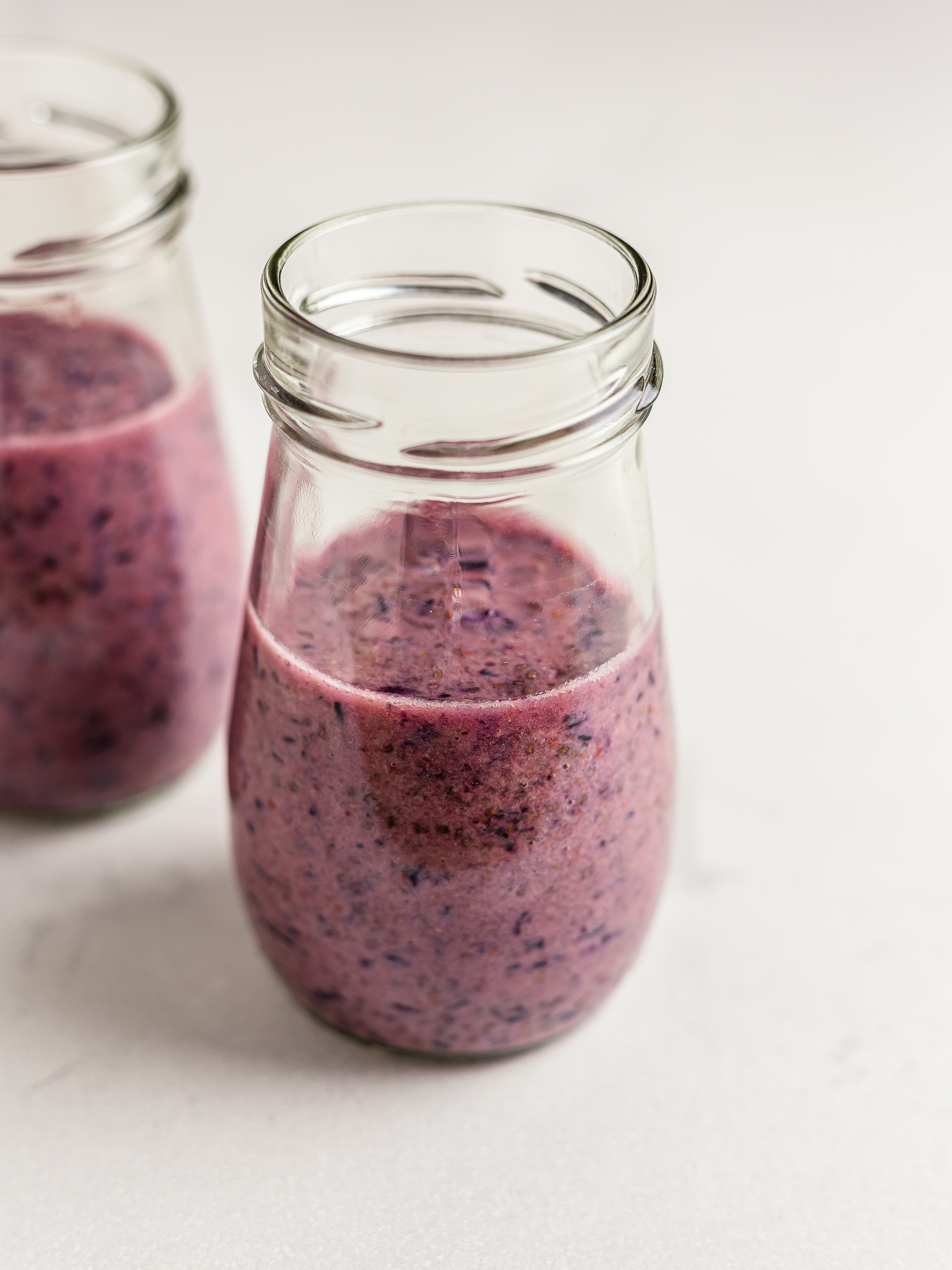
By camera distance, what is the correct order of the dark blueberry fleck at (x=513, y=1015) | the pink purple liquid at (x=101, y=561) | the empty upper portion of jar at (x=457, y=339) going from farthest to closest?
the pink purple liquid at (x=101, y=561)
the dark blueberry fleck at (x=513, y=1015)
the empty upper portion of jar at (x=457, y=339)

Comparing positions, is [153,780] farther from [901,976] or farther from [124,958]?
[901,976]

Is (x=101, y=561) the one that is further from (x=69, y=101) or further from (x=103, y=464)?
(x=69, y=101)

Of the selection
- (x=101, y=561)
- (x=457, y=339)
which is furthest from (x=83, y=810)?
(x=457, y=339)

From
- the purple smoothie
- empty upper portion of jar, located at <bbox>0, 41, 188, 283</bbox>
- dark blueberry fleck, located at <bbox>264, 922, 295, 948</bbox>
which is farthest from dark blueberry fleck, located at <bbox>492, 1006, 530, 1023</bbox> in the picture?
empty upper portion of jar, located at <bbox>0, 41, 188, 283</bbox>

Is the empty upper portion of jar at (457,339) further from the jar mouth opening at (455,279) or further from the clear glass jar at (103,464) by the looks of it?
the clear glass jar at (103,464)

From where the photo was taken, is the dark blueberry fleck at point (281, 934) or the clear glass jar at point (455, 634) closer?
the clear glass jar at point (455, 634)

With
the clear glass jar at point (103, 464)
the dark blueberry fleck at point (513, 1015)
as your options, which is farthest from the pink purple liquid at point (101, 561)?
the dark blueberry fleck at point (513, 1015)
